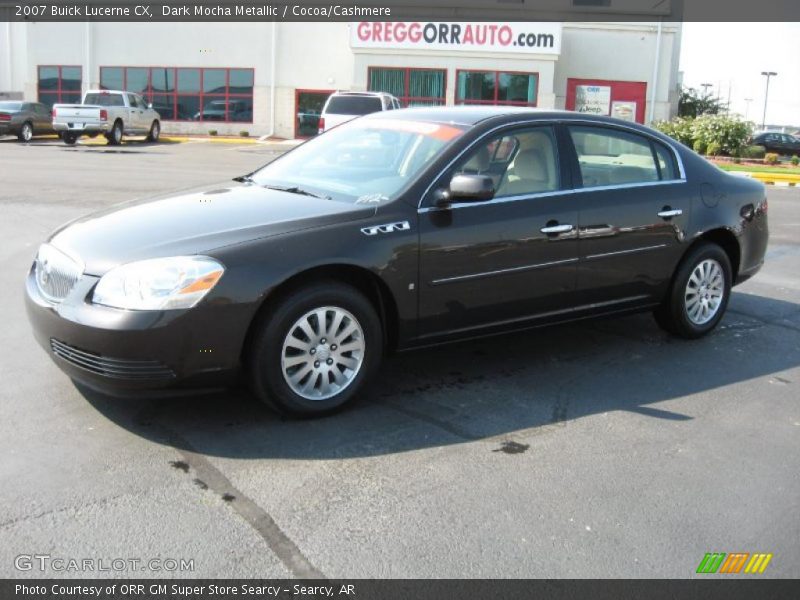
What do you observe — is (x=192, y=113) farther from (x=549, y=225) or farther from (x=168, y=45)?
(x=549, y=225)

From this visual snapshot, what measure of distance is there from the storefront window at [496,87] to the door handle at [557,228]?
28.1 metres

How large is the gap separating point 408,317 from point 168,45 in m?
34.0

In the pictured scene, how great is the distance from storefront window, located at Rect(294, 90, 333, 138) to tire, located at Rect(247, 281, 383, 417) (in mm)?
31165

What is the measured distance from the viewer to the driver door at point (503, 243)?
4.84m

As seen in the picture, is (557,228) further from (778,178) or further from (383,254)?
Answer: (778,178)

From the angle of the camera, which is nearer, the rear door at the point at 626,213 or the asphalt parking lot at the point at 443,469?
the asphalt parking lot at the point at 443,469

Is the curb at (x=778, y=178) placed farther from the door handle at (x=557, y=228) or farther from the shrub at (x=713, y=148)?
the door handle at (x=557, y=228)

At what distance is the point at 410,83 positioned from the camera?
33.0 metres

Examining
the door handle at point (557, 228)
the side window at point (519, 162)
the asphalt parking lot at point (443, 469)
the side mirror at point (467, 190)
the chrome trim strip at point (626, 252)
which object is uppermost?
the side window at point (519, 162)

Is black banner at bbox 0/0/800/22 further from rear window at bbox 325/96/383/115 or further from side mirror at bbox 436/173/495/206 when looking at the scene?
side mirror at bbox 436/173/495/206

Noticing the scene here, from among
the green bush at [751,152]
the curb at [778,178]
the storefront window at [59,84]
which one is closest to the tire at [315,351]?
the curb at [778,178]

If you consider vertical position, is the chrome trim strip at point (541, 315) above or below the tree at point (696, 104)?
below

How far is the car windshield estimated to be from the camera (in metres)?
4.98

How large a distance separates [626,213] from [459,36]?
27934 mm
